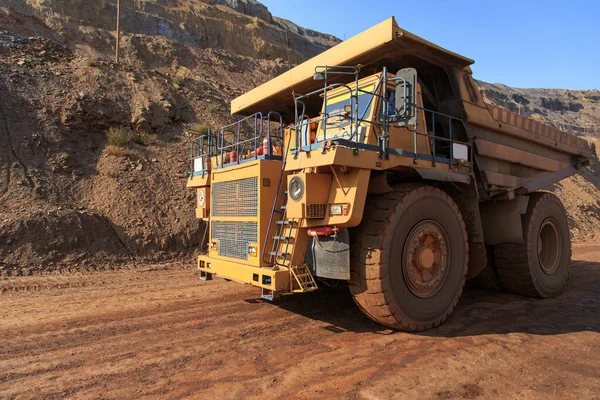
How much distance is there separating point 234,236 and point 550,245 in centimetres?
607

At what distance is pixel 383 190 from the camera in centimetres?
485

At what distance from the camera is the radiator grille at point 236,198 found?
17.1 feet

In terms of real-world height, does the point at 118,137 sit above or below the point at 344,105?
above

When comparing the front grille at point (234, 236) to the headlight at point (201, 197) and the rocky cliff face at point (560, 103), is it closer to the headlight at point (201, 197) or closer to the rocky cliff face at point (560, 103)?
the headlight at point (201, 197)

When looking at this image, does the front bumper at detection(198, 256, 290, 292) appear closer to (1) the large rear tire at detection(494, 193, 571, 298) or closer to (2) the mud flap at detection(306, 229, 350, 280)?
(2) the mud flap at detection(306, 229, 350, 280)

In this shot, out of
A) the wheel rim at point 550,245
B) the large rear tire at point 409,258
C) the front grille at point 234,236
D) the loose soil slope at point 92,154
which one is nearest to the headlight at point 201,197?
the front grille at point 234,236

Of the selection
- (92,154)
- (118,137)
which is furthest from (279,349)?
(118,137)

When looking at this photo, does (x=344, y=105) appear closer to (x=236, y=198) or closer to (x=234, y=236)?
(x=236, y=198)

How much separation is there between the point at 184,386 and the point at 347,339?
197 centimetres

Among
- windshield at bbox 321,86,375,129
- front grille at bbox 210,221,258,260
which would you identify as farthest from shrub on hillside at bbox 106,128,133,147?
windshield at bbox 321,86,375,129

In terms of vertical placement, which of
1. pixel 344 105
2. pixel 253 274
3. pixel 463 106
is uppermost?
pixel 463 106

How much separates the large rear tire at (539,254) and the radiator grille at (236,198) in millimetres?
4464

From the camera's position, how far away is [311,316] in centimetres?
562

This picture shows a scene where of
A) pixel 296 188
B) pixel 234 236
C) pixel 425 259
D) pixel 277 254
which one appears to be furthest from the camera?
pixel 234 236
